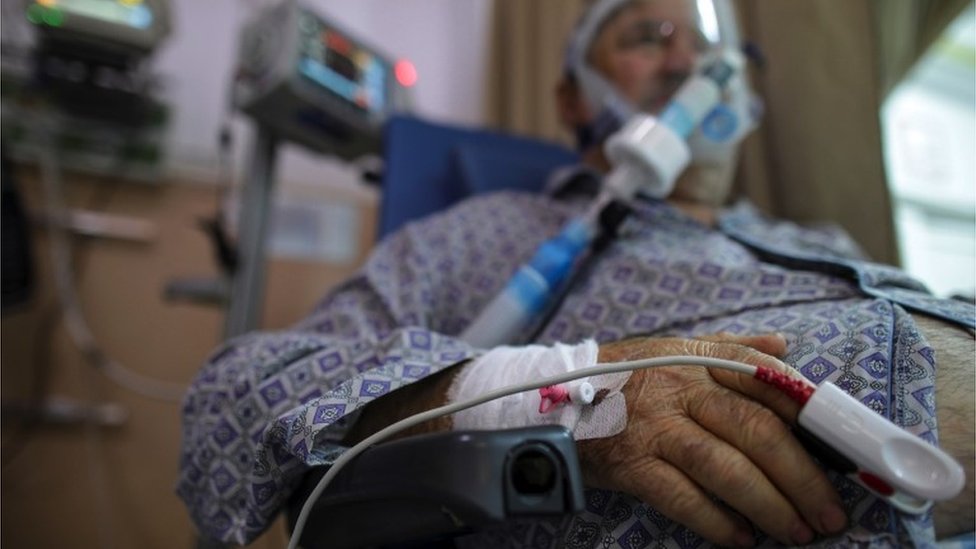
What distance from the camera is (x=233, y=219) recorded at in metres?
1.66

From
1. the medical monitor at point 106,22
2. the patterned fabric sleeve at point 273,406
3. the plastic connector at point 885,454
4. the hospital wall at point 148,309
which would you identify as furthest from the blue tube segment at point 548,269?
the hospital wall at point 148,309

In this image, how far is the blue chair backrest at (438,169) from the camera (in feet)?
4.08

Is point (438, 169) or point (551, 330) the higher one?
point (438, 169)

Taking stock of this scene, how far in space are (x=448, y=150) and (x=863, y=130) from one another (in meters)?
0.84

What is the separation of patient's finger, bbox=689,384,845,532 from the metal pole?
3.38 ft

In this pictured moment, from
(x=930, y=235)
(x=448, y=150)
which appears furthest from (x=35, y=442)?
(x=930, y=235)

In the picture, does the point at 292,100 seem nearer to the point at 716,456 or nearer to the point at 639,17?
the point at 639,17

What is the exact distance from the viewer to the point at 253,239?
1.25 metres

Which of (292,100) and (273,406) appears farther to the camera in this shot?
(292,100)

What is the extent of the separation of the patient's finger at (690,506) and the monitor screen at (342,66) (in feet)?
3.26

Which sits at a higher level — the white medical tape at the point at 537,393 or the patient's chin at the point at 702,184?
the patient's chin at the point at 702,184

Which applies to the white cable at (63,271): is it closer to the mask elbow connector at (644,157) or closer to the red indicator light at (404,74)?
the red indicator light at (404,74)

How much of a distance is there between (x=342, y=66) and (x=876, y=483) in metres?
1.15

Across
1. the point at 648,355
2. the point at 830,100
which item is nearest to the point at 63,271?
the point at 648,355
